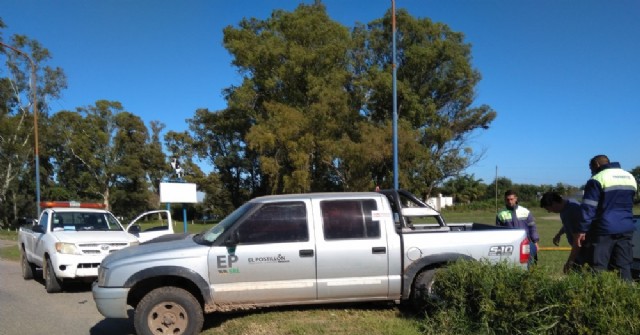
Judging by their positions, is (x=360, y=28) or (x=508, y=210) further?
(x=360, y=28)

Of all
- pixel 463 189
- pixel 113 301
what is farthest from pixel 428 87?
pixel 113 301

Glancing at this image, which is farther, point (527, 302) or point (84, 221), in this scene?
point (84, 221)

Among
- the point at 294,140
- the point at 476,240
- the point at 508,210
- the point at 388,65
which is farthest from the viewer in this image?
the point at 388,65

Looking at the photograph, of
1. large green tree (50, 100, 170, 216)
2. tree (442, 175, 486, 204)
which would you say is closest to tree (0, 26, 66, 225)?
large green tree (50, 100, 170, 216)

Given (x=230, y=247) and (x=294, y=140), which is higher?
(x=294, y=140)

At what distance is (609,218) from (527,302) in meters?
1.54

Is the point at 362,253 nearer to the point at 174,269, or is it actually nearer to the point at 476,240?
the point at 476,240

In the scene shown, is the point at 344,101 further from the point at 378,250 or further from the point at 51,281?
the point at 378,250

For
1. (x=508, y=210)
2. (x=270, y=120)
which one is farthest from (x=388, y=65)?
(x=508, y=210)

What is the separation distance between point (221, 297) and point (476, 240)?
3.28m

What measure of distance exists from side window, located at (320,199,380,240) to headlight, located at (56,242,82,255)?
604 centimetres

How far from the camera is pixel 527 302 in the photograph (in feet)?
15.3

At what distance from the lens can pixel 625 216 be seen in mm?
5418

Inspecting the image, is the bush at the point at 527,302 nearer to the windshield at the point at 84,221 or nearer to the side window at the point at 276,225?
the side window at the point at 276,225
